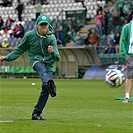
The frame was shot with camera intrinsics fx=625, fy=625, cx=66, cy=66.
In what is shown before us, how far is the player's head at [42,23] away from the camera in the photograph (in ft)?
40.1

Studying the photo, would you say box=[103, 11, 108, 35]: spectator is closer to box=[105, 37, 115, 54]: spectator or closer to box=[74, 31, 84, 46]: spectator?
box=[74, 31, 84, 46]: spectator

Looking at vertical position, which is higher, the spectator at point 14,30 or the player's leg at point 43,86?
the player's leg at point 43,86

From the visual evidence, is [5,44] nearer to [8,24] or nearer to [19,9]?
[8,24]

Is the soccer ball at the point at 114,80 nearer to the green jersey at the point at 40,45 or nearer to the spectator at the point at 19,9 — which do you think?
Result: the green jersey at the point at 40,45

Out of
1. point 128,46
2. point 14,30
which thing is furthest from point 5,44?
point 128,46

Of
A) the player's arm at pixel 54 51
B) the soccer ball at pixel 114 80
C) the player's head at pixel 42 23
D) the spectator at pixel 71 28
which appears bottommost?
the spectator at pixel 71 28

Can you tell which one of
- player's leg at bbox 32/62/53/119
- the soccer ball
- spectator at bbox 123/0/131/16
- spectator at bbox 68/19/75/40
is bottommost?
spectator at bbox 68/19/75/40

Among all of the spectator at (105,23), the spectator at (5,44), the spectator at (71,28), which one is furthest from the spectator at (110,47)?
the spectator at (5,44)

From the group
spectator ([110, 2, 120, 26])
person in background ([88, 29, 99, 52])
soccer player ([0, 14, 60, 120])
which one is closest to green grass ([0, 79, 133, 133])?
soccer player ([0, 14, 60, 120])

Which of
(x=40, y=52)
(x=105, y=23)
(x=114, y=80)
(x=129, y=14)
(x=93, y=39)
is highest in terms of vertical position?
(x=40, y=52)

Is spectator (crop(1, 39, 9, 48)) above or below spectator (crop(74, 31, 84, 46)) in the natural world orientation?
below

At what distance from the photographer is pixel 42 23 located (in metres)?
12.3

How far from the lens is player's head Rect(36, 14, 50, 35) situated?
40.1 feet

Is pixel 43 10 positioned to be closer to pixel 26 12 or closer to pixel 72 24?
pixel 26 12
